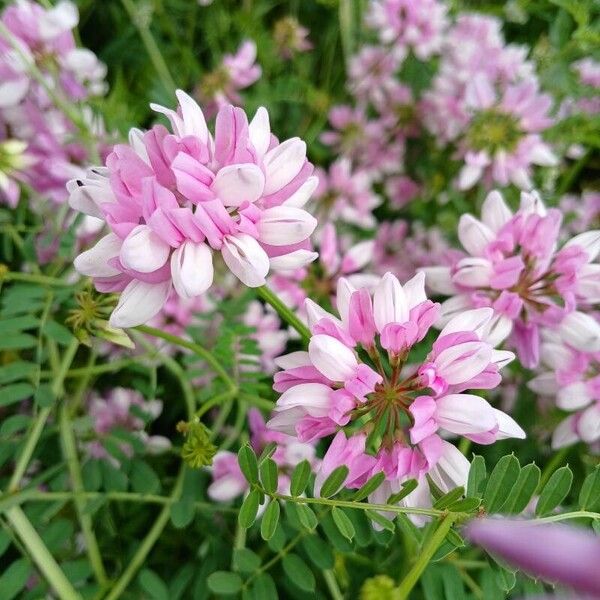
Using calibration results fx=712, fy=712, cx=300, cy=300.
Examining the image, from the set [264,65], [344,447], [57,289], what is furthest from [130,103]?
[344,447]

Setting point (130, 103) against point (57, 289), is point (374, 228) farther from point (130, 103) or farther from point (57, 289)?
point (57, 289)

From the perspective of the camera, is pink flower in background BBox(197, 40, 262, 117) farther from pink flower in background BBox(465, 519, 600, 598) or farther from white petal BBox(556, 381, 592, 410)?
pink flower in background BBox(465, 519, 600, 598)

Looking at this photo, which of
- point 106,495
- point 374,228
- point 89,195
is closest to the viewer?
point 89,195

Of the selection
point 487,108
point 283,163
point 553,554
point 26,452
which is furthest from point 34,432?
point 487,108

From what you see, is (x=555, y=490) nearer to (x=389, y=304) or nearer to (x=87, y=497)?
(x=389, y=304)

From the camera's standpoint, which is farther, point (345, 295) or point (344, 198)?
point (344, 198)

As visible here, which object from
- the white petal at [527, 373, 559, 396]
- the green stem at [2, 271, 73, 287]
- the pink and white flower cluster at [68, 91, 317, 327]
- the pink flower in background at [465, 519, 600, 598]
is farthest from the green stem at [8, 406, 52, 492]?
the pink flower in background at [465, 519, 600, 598]

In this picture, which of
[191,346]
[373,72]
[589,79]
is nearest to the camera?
[191,346]
